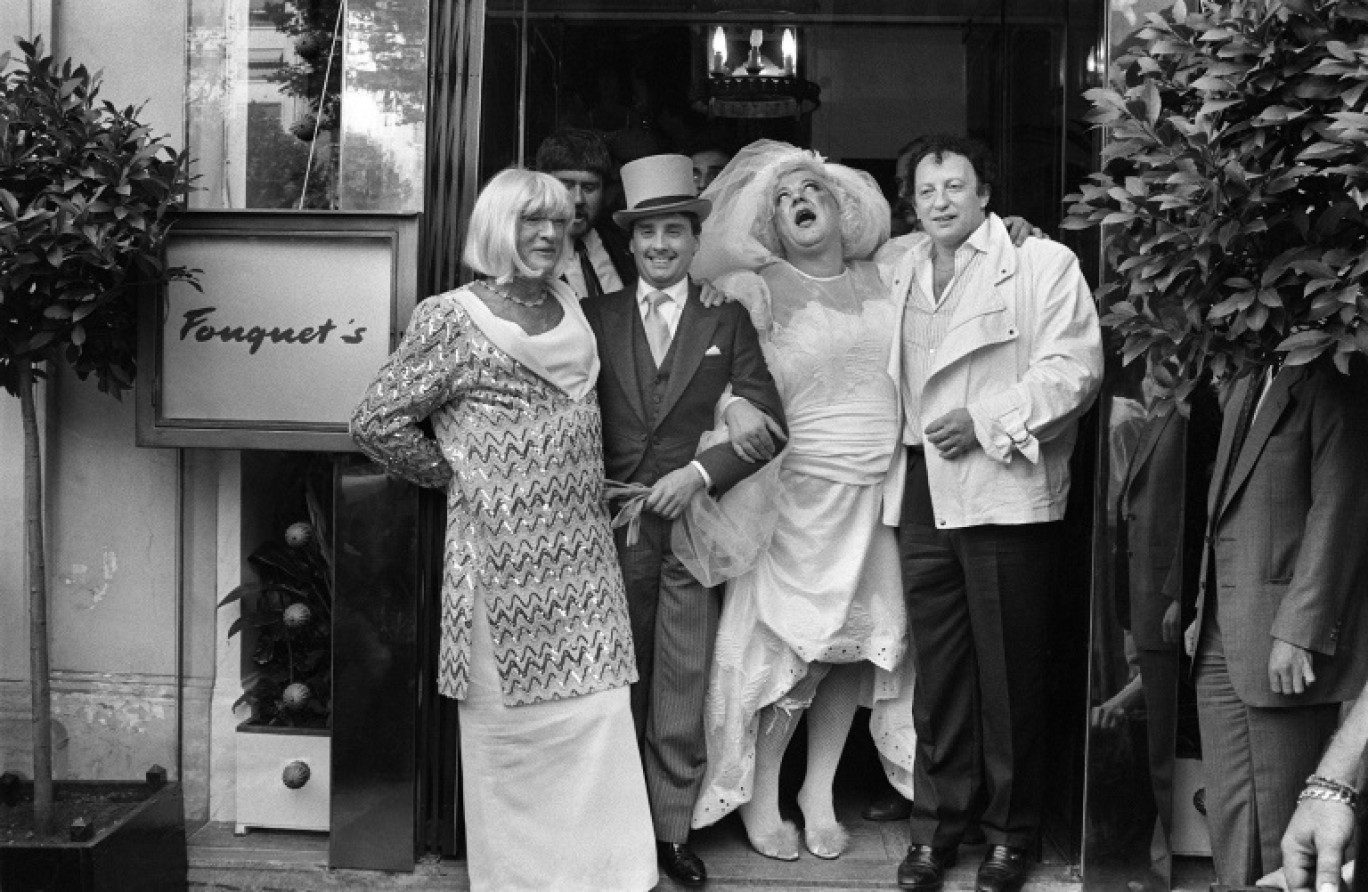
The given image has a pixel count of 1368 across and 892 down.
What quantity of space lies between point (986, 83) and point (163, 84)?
3230 mm

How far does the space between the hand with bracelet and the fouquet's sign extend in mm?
3141

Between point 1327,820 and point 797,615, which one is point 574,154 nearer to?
point 797,615

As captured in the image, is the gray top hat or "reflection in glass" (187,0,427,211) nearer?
the gray top hat

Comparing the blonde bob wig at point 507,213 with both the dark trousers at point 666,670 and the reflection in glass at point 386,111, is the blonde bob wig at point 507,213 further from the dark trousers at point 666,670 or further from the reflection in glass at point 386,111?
the dark trousers at point 666,670

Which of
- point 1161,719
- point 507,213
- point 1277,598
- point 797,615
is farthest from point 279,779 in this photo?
point 1277,598

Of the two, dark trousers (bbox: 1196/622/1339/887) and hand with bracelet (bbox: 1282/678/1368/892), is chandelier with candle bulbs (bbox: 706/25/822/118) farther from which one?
hand with bracelet (bbox: 1282/678/1368/892)

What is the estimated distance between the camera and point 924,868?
5.01 metres

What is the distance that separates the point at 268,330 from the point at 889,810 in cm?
274

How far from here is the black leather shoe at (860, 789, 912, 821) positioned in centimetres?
562

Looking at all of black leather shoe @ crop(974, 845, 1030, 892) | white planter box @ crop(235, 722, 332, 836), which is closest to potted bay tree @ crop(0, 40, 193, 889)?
white planter box @ crop(235, 722, 332, 836)

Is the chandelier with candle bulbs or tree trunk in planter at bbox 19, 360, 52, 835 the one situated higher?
the chandelier with candle bulbs

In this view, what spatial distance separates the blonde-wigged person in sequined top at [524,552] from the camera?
462 cm

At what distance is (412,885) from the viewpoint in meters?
5.07

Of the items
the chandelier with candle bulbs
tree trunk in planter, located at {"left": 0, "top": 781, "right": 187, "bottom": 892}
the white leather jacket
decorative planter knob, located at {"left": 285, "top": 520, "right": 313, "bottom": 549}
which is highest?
Answer: the chandelier with candle bulbs
